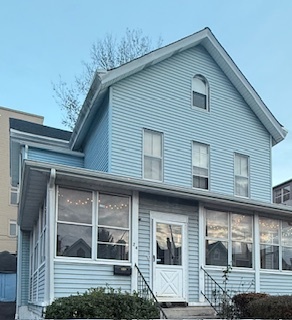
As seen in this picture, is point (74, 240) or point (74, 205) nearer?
point (74, 240)

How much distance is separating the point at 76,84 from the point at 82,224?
18744 millimetres

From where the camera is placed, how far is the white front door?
11.0 meters

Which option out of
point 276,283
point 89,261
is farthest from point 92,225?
point 276,283

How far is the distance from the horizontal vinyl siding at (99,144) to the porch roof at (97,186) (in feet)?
8.45

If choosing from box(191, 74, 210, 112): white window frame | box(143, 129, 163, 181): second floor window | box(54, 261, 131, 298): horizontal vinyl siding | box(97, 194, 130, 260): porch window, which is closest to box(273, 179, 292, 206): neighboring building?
box(191, 74, 210, 112): white window frame

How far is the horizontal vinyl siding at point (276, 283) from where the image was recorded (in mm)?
12766

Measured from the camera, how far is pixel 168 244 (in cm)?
1141

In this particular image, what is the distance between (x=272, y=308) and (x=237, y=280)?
2.92m

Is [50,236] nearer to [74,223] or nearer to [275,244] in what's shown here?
[74,223]

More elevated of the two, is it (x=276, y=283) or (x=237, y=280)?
(x=237, y=280)

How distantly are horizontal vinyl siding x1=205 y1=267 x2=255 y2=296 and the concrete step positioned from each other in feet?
3.30

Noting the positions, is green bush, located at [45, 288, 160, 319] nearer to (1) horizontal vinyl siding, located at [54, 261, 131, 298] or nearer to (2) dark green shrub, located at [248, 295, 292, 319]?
(1) horizontal vinyl siding, located at [54, 261, 131, 298]

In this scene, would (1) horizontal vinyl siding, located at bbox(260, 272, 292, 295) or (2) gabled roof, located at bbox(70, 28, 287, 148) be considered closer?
(1) horizontal vinyl siding, located at bbox(260, 272, 292, 295)

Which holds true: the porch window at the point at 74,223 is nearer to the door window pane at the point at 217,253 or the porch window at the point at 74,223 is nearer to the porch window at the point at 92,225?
the porch window at the point at 92,225
